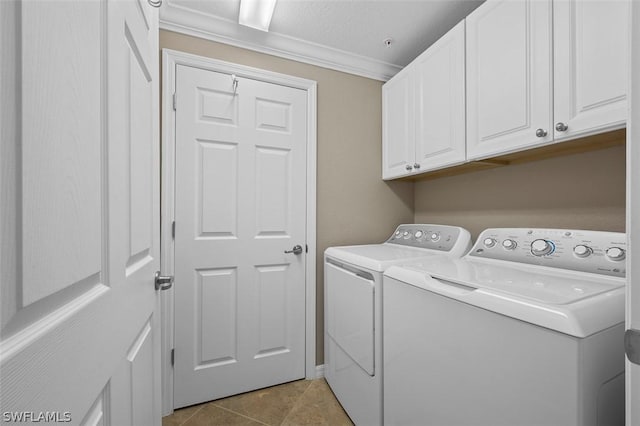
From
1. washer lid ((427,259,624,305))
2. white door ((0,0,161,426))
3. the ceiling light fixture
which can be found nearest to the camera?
white door ((0,0,161,426))

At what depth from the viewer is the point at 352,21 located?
1752 mm

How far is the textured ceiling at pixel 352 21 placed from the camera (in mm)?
1610

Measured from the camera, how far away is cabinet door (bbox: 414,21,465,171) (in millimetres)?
1509

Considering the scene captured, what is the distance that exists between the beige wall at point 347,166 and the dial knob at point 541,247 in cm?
114

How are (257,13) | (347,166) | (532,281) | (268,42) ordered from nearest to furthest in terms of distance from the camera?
(532,281)
(257,13)
(268,42)
(347,166)

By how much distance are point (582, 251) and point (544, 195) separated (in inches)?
19.6

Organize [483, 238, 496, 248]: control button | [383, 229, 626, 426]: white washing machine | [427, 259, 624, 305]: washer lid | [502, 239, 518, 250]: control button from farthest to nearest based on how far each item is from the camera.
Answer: [483, 238, 496, 248]: control button
[502, 239, 518, 250]: control button
[427, 259, 624, 305]: washer lid
[383, 229, 626, 426]: white washing machine

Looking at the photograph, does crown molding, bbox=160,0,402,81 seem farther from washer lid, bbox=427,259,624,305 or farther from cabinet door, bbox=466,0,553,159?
washer lid, bbox=427,259,624,305

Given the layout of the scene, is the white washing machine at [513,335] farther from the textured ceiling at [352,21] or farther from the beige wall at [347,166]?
the textured ceiling at [352,21]

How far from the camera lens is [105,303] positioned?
55 centimetres

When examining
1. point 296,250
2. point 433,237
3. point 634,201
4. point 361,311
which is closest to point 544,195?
point 433,237

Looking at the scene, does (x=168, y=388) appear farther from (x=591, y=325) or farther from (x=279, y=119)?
(x=591, y=325)

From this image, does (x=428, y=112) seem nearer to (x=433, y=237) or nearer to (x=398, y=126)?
(x=398, y=126)

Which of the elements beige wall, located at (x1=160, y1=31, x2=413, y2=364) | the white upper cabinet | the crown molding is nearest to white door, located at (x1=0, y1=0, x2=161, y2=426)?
the crown molding
